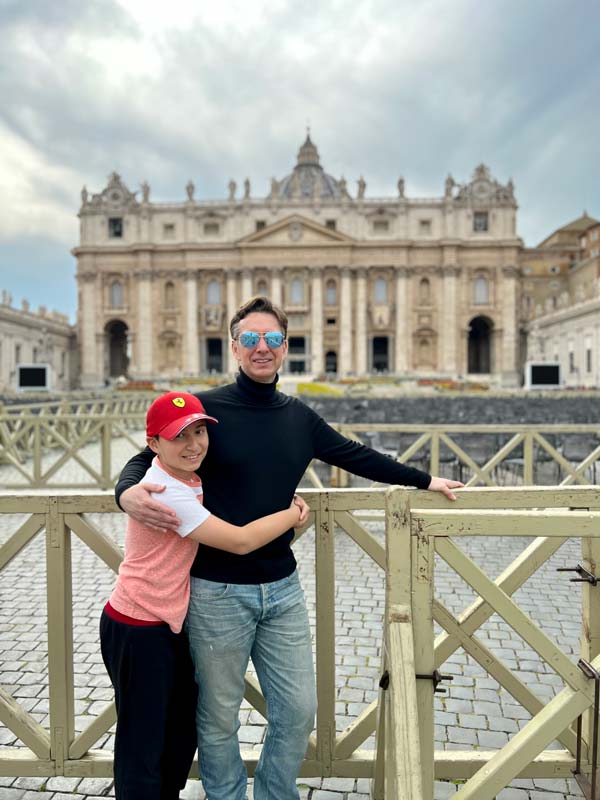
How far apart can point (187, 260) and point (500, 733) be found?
2409 inches

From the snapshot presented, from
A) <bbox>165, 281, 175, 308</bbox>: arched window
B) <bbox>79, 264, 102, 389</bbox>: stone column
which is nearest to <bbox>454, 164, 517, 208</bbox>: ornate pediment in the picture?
<bbox>165, 281, 175, 308</bbox>: arched window

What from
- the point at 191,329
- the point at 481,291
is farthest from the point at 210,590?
the point at 481,291

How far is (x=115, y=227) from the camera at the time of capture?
61.9m

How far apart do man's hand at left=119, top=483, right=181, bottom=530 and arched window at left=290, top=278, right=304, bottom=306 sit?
58.9 meters

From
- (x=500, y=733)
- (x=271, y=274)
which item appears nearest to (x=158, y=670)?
(x=500, y=733)

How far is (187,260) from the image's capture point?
60250mm

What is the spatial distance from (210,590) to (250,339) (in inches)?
41.2

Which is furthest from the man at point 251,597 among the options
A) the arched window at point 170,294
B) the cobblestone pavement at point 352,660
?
the arched window at point 170,294

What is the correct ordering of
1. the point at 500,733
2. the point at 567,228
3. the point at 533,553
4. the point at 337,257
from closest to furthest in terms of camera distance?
the point at 533,553, the point at 500,733, the point at 337,257, the point at 567,228

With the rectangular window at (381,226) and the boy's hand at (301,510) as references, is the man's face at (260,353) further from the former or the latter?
the rectangular window at (381,226)

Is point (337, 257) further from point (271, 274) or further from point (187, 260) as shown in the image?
point (187, 260)

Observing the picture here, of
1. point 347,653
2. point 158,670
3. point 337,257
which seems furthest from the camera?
point 337,257

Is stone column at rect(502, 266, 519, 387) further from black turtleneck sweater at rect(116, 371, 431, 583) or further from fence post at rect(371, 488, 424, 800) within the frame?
fence post at rect(371, 488, 424, 800)

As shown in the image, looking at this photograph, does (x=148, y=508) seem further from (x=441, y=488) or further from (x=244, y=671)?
(x=441, y=488)
